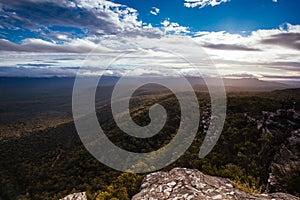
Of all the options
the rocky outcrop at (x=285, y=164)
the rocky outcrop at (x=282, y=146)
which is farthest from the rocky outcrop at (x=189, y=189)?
the rocky outcrop at (x=282, y=146)

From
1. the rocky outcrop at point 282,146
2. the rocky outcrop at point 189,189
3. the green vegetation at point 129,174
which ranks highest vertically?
the rocky outcrop at point 189,189

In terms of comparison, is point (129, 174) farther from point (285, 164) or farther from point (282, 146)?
point (282, 146)

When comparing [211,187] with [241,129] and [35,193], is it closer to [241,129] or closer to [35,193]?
[241,129]

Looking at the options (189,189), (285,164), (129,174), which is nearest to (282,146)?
(285,164)

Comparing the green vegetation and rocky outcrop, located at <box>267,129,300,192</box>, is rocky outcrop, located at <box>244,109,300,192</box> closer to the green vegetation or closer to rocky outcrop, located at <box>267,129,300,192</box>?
rocky outcrop, located at <box>267,129,300,192</box>

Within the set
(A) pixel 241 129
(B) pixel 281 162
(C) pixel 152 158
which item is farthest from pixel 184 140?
(B) pixel 281 162

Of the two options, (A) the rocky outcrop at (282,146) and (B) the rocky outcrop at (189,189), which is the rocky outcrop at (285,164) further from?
(B) the rocky outcrop at (189,189)

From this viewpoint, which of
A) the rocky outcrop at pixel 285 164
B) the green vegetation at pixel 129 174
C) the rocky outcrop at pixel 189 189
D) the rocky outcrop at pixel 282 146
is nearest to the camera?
the rocky outcrop at pixel 189 189

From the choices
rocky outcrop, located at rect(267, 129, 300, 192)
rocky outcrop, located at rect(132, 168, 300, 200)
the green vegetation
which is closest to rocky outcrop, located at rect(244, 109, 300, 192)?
rocky outcrop, located at rect(267, 129, 300, 192)

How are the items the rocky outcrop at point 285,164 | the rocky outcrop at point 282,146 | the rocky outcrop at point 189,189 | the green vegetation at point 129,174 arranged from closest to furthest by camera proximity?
the rocky outcrop at point 189,189 < the rocky outcrop at point 285,164 < the rocky outcrop at point 282,146 < the green vegetation at point 129,174

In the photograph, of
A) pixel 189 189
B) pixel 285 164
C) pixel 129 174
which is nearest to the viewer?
pixel 189 189
